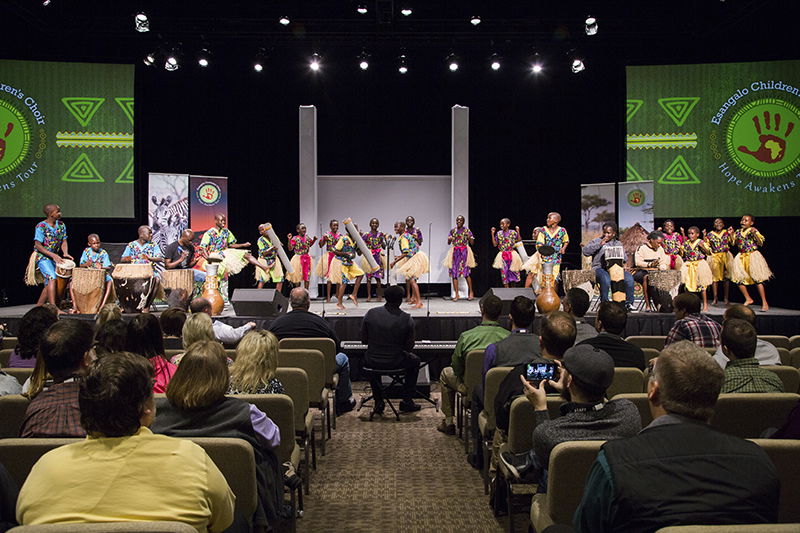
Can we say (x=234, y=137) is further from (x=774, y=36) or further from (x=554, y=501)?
(x=554, y=501)

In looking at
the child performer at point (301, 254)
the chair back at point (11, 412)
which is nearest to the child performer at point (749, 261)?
the child performer at point (301, 254)

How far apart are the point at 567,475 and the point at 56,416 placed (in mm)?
1907

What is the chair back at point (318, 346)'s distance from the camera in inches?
219

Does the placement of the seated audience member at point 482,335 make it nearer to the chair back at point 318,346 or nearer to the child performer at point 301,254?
the chair back at point 318,346

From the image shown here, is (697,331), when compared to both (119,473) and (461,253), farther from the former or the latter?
(461,253)

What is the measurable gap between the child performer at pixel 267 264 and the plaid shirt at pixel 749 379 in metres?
9.22

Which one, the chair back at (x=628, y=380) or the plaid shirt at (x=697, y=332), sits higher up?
the plaid shirt at (x=697, y=332)

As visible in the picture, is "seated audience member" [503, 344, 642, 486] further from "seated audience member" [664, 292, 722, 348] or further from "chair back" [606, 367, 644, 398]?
"seated audience member" [664, 292, 722, 348]

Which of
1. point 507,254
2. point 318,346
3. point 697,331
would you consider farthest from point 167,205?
point 697,331

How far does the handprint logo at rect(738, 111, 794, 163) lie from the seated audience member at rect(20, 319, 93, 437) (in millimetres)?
12224

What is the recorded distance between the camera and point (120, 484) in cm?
179

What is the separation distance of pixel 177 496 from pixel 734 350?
→ 2.83 metres

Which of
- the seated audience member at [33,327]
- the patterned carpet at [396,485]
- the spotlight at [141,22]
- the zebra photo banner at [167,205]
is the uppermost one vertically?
the spotlight at [141,22]

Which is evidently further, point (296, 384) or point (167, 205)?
point (167, 205)
